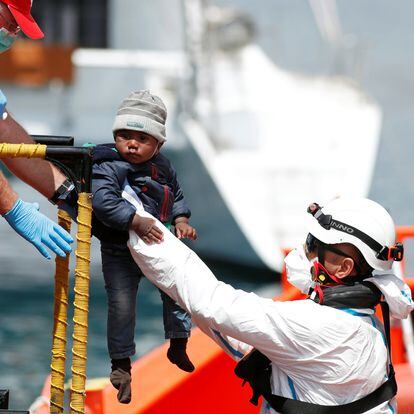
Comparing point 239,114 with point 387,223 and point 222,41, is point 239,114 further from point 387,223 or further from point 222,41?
point 387,223

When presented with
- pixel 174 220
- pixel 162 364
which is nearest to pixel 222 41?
pixel 162 364

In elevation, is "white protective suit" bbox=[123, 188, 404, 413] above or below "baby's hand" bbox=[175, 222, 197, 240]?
below

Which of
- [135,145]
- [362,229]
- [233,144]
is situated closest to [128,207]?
[135,145]

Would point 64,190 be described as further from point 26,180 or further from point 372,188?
point 372,188

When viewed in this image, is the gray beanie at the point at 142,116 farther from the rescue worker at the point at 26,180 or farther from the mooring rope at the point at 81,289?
the mooring rope at the point at 81,289

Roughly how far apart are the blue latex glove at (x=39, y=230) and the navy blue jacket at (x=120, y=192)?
6.3 inches

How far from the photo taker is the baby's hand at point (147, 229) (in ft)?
12.1

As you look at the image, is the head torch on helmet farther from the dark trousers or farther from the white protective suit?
the dark trousers

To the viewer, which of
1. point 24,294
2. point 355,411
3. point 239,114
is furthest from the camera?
point 239,114

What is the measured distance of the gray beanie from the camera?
12.4ft

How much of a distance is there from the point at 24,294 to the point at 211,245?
3926 mm

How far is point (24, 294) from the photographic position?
16453 millimetres

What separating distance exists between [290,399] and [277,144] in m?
16.5

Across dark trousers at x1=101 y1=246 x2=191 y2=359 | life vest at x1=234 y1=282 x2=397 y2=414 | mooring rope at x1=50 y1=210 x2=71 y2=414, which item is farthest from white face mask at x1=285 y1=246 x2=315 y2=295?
mooring rope at x1=50 y1=210 x2=71 y2=414
